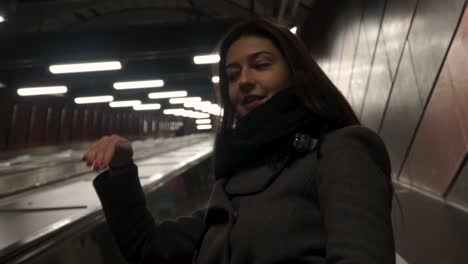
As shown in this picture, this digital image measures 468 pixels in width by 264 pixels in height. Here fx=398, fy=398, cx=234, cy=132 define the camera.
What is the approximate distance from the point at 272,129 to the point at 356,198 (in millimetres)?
310

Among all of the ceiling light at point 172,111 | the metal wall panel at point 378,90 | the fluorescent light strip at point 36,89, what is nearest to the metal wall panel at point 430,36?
the metal wall panel at point 378,90

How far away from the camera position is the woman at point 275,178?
0.88 metres

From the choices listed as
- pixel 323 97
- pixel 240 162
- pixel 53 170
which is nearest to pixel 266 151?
pixel 240 162

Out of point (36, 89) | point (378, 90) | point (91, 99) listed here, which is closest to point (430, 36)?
point (378, 90)

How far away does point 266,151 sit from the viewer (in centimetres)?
113

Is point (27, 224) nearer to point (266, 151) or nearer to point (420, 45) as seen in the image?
point (266, 151)

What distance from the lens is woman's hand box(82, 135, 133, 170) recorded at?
127cm

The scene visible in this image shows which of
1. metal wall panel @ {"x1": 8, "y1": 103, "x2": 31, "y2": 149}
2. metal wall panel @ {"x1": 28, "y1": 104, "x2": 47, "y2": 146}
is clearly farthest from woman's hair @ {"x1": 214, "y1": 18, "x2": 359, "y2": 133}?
metal wall panel @ {"x1": 28, "y1": 104, "x2": 47, "y2": 146}

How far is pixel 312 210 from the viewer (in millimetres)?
966

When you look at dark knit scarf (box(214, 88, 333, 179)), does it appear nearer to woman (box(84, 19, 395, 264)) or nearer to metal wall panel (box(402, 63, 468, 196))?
woman (box(84, 19, 395, 264))

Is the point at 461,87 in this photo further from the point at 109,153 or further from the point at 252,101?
the point at 109,153

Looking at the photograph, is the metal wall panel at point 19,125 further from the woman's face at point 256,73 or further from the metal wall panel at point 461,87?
the woman's face at point 256,73

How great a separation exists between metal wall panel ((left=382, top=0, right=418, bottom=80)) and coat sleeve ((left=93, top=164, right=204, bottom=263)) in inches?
119

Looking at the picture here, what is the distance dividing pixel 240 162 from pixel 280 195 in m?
0.21
